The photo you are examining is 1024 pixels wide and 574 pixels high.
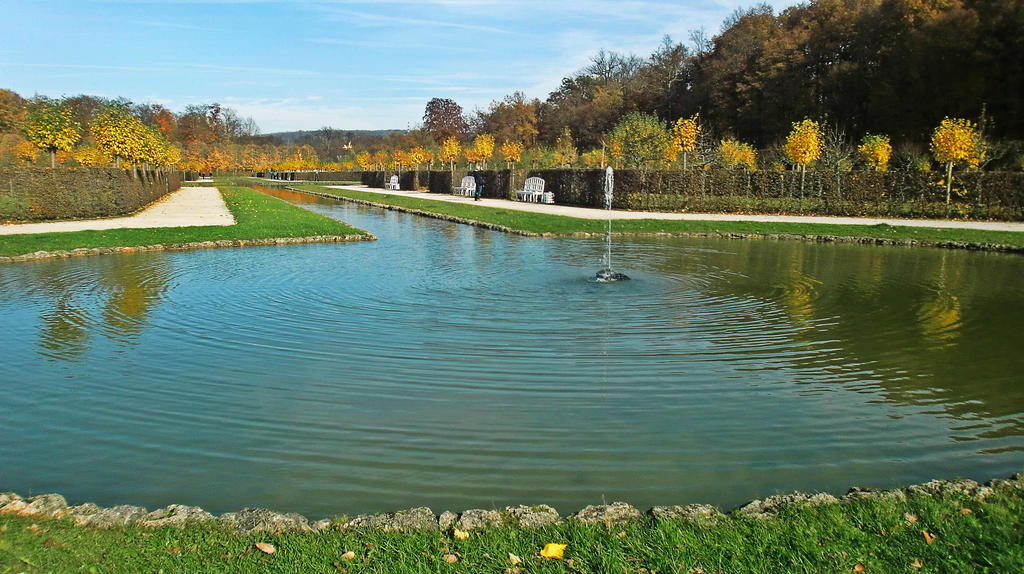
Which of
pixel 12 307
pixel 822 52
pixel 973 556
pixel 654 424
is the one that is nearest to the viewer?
pixel 973 556

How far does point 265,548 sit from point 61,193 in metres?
20.2

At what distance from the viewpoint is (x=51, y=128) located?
22500mm

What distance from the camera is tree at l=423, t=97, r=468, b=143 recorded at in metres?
93.0

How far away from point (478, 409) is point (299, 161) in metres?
95.1

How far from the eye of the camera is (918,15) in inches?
1538

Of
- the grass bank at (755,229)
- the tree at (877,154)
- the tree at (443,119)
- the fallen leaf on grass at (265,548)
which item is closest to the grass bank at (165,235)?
the grass bank at (755,229)

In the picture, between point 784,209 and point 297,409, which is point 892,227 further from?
point 297,409

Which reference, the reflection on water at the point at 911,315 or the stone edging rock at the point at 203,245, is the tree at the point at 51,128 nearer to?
the stone edging rock at the point at 203,245

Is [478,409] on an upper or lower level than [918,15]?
lower

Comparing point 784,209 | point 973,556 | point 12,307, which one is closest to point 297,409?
point 973,556

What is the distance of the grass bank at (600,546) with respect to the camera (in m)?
2.77

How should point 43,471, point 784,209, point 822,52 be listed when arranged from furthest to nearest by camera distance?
1. point 822,52
2. point 784,209
3. point 43,471

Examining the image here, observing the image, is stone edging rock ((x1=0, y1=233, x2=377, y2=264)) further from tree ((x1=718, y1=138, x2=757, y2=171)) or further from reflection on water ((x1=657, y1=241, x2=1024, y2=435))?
tree ((x1=718, y1=138, x2=757, y2=171))

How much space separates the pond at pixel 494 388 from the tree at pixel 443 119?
8555cm
